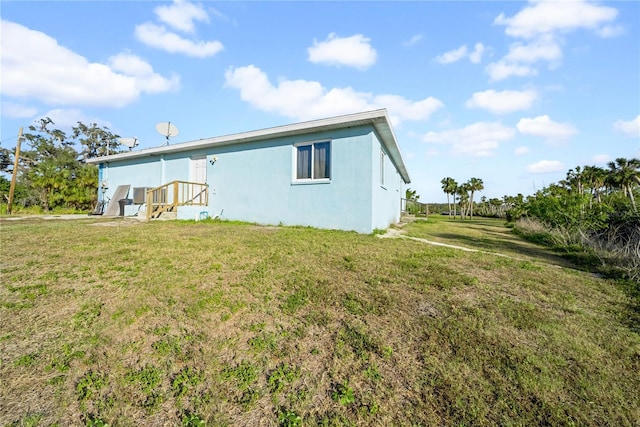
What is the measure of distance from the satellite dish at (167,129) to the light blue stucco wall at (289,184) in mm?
1281

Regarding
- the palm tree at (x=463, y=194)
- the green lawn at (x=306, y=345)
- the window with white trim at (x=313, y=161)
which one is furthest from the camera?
the palm tree at (x=463, y=194)

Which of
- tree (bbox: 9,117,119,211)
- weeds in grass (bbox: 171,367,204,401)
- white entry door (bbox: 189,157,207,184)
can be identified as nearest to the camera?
weeds in grass (bbox: 171,367,204,401)

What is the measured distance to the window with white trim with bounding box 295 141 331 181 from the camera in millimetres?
8102

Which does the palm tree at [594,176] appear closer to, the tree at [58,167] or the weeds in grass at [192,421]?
the weeds in grass at [192,421]

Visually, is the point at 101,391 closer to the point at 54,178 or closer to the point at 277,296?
the point at 277,296

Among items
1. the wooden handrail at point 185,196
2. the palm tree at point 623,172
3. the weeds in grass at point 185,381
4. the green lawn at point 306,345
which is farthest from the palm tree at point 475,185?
the weeds in grass at point 185,381

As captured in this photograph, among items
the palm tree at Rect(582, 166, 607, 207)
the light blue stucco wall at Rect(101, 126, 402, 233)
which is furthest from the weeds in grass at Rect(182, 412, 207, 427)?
the palm tree at Rect(582, 166, 607, 207)

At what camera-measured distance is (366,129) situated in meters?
7.47

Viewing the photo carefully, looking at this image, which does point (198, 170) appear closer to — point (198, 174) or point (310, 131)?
point (198, 174)

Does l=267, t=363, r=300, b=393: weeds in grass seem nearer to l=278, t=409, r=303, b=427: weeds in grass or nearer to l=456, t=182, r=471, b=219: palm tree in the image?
l=278, t=409, r=303, b=427: weeds in grass

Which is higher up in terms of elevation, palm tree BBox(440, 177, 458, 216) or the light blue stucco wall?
palm tree BBox(440, 177, 458, 216)

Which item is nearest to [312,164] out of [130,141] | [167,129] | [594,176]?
[167,129]

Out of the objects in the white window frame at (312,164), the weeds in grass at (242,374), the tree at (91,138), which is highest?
the tree at (91,138)

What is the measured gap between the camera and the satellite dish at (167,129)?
1219 centimetres
